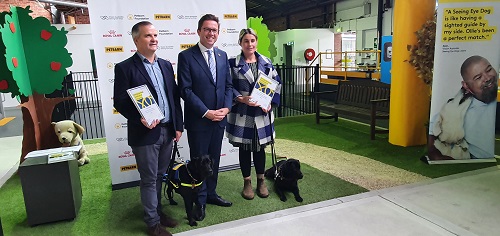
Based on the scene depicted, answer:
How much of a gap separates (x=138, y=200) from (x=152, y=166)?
109 centimetres

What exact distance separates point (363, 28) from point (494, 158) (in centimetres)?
1181

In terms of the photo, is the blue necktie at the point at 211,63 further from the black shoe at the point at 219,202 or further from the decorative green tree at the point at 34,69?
the decorative green tree at the point at 34,69

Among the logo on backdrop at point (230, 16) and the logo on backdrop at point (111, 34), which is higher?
the logo on backdrop at point (230, 16)

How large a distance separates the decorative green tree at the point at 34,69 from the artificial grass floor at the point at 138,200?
651mm

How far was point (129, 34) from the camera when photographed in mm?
3500

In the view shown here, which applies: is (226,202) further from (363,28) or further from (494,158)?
(363,28)

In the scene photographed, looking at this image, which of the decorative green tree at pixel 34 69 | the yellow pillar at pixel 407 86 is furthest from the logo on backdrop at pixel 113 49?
the yellow pillar at pixel 407 86

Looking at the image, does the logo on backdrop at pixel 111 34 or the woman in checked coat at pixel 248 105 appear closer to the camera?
the woman in checked coat at pixel 248 105

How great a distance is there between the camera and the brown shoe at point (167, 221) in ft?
9.29

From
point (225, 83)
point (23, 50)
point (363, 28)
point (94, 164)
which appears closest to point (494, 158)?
point (225, 83)

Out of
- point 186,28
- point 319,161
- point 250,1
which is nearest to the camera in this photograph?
point 186,28

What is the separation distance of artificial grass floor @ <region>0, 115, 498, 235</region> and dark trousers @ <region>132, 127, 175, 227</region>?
0.94ft

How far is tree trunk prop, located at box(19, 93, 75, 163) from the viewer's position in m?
4.18

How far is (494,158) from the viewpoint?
166 inches
